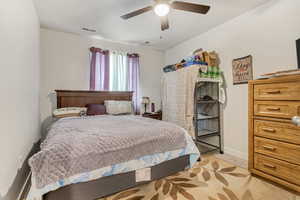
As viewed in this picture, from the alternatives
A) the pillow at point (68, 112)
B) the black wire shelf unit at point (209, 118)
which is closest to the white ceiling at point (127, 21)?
the black wire shelf unit at point (209, 118)

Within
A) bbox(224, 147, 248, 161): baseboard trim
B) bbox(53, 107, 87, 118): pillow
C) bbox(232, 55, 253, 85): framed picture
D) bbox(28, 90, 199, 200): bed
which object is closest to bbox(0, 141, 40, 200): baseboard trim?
bbox(28, 90, 199, 200): bed

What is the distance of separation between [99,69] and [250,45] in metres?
3.14

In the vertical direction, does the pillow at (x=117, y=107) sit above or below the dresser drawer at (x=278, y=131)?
above

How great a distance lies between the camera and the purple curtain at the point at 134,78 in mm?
4066

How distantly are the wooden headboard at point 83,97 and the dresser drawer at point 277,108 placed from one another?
2.85m

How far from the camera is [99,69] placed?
3.68 m

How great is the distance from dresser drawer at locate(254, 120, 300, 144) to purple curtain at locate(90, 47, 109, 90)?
3.12m

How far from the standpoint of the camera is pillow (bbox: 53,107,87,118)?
3.00 m

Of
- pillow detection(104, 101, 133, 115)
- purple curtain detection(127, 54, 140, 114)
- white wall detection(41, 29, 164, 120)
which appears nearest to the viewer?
white wall detection(41, 29, 164, 120)

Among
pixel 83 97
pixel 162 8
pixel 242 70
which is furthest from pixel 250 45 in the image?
pixel 83 97

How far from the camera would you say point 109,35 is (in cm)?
352

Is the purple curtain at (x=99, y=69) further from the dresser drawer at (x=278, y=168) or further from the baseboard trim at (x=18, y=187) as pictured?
the dresser drawer at (x=278, y=168)

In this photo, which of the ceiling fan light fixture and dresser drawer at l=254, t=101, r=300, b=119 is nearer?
dresser drawer at l=254, t=101, r=300, b=119

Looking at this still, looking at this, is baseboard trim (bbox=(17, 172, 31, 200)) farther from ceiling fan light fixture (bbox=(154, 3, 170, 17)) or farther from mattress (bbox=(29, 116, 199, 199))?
ceiling fan light fixture (bbox=(154, 3, 170, 17))
